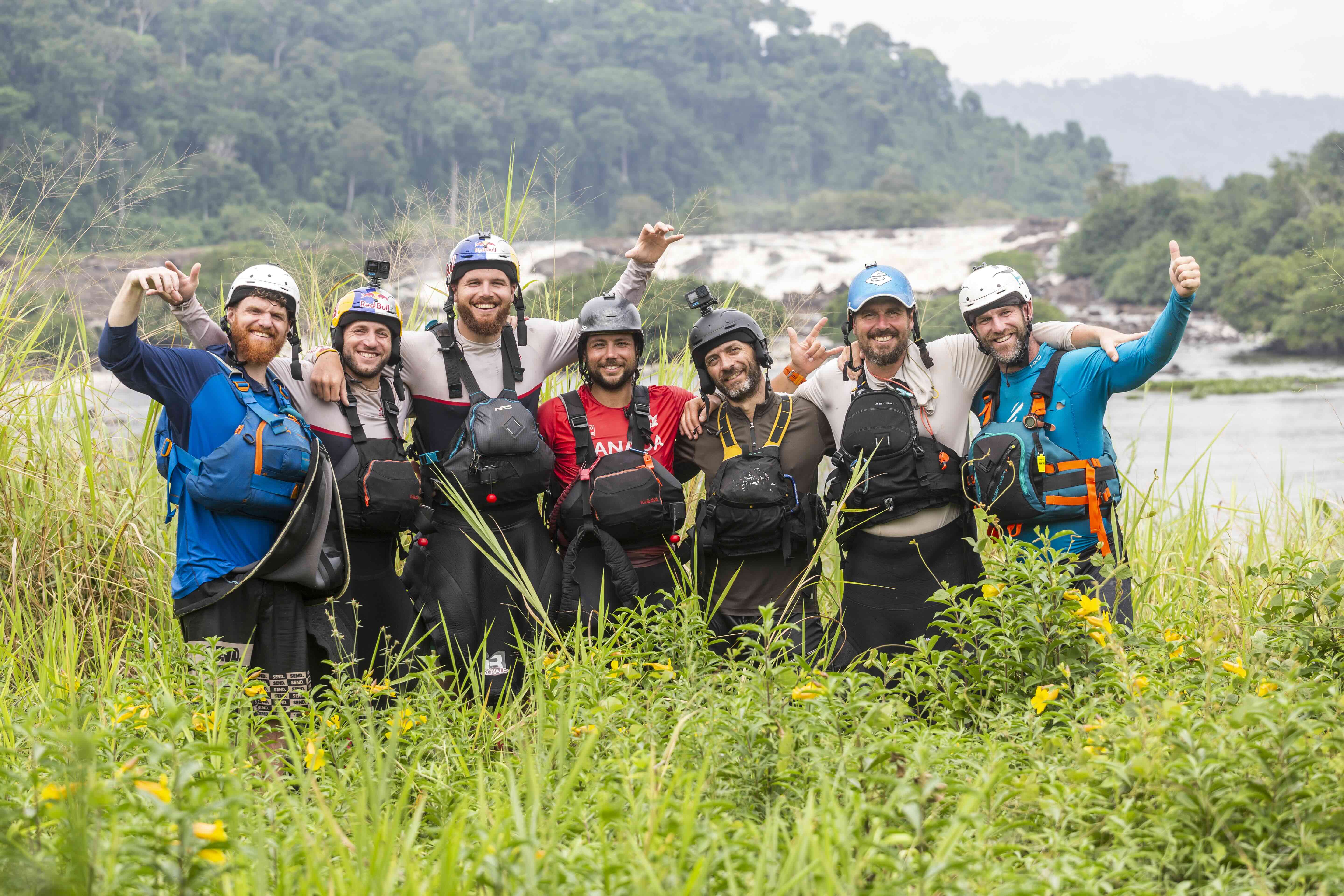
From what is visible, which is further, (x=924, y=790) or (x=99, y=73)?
(x=99, y=73)

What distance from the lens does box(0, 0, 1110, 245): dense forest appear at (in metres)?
50.6

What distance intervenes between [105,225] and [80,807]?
4.52 metres

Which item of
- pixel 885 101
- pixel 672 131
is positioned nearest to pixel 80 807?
pixel 672 131

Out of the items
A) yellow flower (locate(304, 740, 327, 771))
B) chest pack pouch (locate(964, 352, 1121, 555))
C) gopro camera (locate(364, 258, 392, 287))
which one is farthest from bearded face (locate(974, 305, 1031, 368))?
yellow flower (locate(304, 740, 327, 771))

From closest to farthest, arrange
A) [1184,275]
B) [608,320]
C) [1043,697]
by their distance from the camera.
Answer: [1043,697] < [1184,275] < [608,320]

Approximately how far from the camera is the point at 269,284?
4.07m

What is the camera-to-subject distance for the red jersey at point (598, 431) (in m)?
4.35

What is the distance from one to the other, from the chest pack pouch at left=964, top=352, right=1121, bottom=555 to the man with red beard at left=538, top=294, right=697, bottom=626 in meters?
1.22

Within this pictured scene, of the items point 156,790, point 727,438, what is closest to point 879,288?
point 727,438

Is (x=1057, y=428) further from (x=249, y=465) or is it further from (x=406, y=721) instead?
(x=249, y=465)

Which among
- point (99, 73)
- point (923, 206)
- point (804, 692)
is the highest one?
point (99, 73)

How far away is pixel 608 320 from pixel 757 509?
1.04 m

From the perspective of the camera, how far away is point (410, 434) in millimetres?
4852

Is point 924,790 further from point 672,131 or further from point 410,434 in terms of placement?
point 672,131
